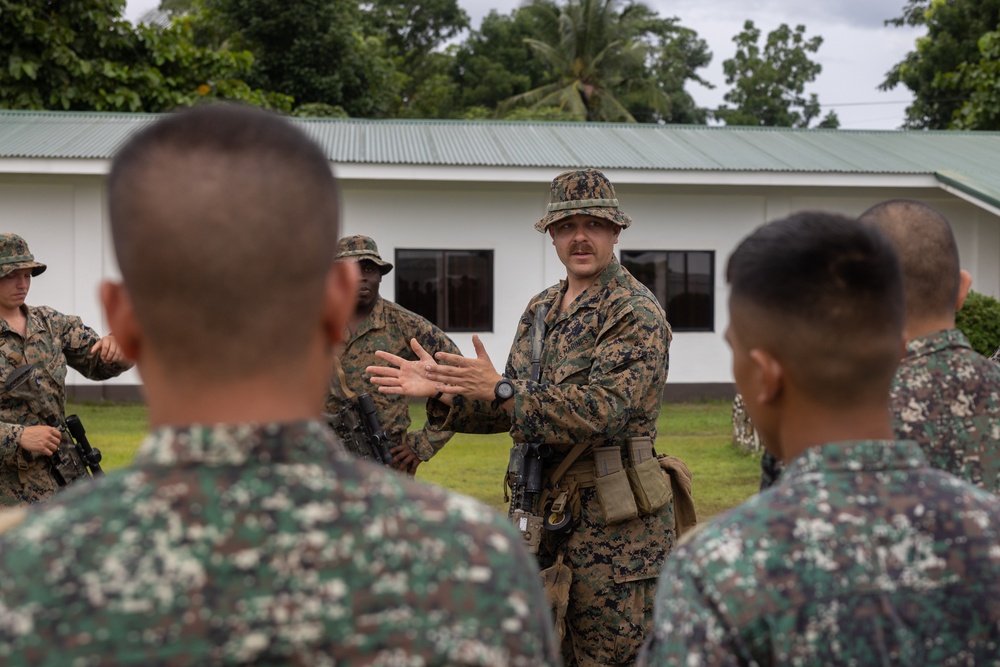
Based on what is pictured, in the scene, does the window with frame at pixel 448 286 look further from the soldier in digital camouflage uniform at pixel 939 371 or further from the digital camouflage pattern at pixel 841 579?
the digital camouflage pattern at pixel 841 579

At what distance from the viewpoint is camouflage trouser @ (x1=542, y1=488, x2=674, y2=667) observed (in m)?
4.04

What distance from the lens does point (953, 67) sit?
94.5 ft

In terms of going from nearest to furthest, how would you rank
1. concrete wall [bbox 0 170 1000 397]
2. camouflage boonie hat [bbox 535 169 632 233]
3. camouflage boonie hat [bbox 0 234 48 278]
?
camouflage boonie hat [bbox 535 169 632 233] → camouflage boonie hat [bbox 0 234 48 278] → concrete wall [bbox 0 170 1000 397]

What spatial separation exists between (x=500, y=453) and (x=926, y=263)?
374 inches

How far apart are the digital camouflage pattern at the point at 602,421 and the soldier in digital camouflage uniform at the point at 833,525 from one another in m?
2.11

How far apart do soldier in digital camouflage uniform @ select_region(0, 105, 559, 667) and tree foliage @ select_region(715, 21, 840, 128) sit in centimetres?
4501

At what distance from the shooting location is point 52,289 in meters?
15.0

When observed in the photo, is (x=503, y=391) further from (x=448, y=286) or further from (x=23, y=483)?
(x=448, y=286)

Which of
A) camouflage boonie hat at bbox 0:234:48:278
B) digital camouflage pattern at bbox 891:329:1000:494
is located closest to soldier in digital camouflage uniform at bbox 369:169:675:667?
digital camouflage pattern at bbox 891:329:1000:494

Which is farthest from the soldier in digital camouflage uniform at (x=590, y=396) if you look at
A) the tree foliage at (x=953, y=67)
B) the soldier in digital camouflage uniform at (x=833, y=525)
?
the tree foliage at (x=953, y=67)

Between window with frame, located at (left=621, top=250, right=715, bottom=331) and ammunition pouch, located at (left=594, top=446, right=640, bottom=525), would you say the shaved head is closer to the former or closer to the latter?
ammunition pouch, located at (left=594, top=446, right=640, bottom=525)

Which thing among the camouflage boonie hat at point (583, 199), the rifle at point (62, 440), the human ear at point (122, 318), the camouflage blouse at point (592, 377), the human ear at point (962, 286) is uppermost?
the camouflage boonie hat at point (583, 199)

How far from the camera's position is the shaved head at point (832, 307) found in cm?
166

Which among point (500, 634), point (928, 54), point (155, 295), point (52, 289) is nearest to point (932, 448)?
point (500, 634)
